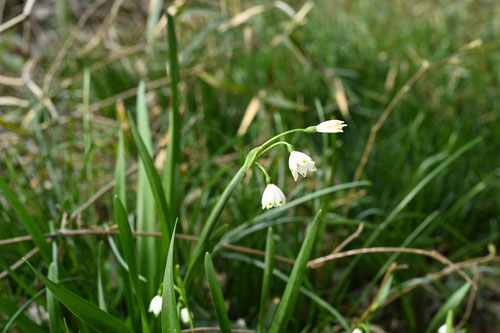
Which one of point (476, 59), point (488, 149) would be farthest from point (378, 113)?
point (476, 59)

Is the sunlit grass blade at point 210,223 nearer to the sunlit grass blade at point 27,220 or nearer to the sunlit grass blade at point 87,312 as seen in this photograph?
the sunlit grass blade at point 87,312

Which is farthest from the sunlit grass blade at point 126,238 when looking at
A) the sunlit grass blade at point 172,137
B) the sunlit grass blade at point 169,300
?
the sunlit grass blade at point 172,137

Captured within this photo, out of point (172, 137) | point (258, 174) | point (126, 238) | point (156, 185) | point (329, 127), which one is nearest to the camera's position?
point (329, 127)

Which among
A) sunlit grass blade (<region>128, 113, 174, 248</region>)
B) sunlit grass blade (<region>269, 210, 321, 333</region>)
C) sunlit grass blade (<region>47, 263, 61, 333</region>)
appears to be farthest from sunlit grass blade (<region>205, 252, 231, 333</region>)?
sunlit grass blade (<region>47, 263, 61, 333</region>)

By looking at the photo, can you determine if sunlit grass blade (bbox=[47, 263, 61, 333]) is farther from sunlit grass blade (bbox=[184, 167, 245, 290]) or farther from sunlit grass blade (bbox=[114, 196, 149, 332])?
sunlit grass blade (bbox=[184, 167, 245, 290])

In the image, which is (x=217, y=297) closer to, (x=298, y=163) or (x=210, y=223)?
(x=210, y=223)

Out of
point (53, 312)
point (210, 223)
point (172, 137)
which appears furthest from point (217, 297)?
point (172, 137)

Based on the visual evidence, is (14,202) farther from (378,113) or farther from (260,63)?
(260,63)
